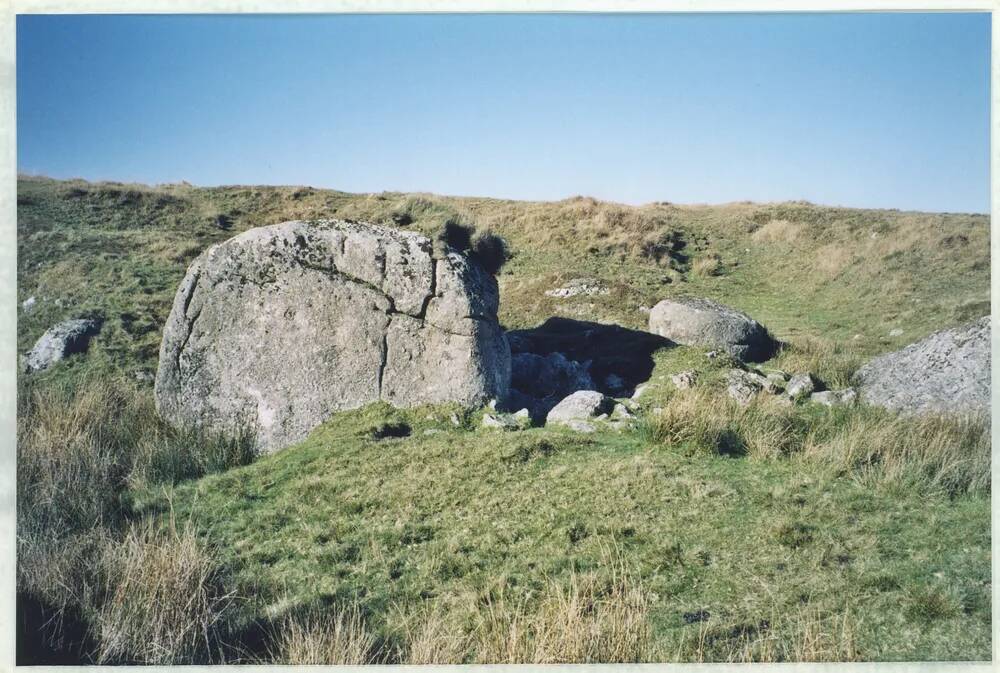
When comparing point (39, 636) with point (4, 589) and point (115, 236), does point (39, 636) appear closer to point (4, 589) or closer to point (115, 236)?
point (4, 589)

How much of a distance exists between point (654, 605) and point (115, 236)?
18.9 meters

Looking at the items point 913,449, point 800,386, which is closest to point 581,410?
point 800,386

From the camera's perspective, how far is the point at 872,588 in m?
4.79

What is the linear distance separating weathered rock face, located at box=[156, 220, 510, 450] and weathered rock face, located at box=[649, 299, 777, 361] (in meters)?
5.04

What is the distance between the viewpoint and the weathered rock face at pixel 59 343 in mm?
10766

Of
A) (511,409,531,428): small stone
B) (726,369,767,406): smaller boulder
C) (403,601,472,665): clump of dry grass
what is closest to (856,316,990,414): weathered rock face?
(726,369,767,406): smaller boulder

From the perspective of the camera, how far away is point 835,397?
949cm

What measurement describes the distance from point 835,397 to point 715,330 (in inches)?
134

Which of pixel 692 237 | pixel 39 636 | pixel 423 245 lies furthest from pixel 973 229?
pixel 39 636

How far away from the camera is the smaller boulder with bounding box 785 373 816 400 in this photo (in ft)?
31.9

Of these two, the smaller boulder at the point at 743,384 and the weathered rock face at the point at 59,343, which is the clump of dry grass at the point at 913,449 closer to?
the smaller boulder at the point at 743,384

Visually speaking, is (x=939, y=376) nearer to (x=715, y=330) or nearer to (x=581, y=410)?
(x=715, y=330)

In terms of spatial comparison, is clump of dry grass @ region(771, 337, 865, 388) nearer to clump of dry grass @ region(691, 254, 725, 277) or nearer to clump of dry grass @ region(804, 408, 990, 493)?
clump of dry grass @ region(804, 408, 990, 493)

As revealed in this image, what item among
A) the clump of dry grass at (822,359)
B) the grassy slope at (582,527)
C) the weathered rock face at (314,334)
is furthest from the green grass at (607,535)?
the clump of dry grass at (822,359)
